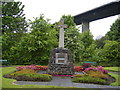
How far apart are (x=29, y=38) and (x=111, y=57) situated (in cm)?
1156

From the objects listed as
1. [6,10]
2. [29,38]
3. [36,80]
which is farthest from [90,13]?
[36,80]

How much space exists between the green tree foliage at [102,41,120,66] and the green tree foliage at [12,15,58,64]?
289 inches

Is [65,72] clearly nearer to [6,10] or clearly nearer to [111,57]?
[111,57]

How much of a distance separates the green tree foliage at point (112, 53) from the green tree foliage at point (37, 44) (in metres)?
7.34

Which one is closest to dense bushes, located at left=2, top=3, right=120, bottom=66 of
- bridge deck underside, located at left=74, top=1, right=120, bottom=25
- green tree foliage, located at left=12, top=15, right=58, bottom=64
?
green tree foliage, located at left=12, top=15, right=58, bottom=64

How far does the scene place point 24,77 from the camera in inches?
325

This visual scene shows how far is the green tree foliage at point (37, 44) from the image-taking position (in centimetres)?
1661

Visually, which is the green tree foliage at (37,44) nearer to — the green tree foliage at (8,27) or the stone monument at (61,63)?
the green tree foliage at (8,27)

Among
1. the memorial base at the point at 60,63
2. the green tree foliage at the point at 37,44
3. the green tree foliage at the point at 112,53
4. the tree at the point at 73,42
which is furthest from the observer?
the tree at the point at 73,42

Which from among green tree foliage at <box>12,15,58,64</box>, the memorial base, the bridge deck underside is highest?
the bridge deck underside

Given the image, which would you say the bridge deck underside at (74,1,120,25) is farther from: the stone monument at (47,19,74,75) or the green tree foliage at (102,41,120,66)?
the stone monument at (47,19,74,75)

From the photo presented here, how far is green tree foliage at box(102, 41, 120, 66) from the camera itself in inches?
699

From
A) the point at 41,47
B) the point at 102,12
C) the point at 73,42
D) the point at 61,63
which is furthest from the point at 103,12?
the point at 61,63

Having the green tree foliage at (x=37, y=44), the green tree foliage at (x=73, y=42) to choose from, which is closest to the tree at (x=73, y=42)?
the green tree foliage at (x=73, y=42)
